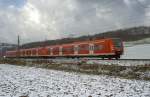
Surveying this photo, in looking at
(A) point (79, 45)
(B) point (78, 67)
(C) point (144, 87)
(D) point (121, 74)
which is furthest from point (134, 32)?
(C) point (144, 87)

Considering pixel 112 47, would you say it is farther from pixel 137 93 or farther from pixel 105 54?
pixel 137 93

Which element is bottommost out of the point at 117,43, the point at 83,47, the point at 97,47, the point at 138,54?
the point at 138,54

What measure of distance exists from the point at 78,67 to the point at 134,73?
11.0 meters

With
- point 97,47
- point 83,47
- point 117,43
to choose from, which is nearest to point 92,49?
point 97,47

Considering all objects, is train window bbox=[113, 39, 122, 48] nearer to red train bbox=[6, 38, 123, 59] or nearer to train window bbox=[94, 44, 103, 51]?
red train bbox=[6, 38, 123, 59]

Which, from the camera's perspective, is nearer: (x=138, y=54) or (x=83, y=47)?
(x=83, y=47)

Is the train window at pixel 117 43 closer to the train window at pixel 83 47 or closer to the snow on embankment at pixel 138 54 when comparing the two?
the train window at pixel 83 47

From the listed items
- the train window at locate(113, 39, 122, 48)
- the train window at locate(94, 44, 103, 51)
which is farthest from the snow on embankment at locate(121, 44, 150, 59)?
the train window at locate(94, 44, 103, 51)

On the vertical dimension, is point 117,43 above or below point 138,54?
above

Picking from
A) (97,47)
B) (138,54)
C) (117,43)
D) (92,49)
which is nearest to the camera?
(117,43)

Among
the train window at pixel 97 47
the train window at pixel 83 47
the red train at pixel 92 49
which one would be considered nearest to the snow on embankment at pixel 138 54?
the red train at pixel 92 49

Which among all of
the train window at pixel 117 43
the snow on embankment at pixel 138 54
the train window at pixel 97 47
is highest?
the train window at pixel 117 43

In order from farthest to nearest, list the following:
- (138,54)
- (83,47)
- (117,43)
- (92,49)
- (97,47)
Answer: (138,54)
(83,47)
(92,49)
(97,47)
(117,43)

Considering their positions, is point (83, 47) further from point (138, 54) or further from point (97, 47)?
point (138, 54)
